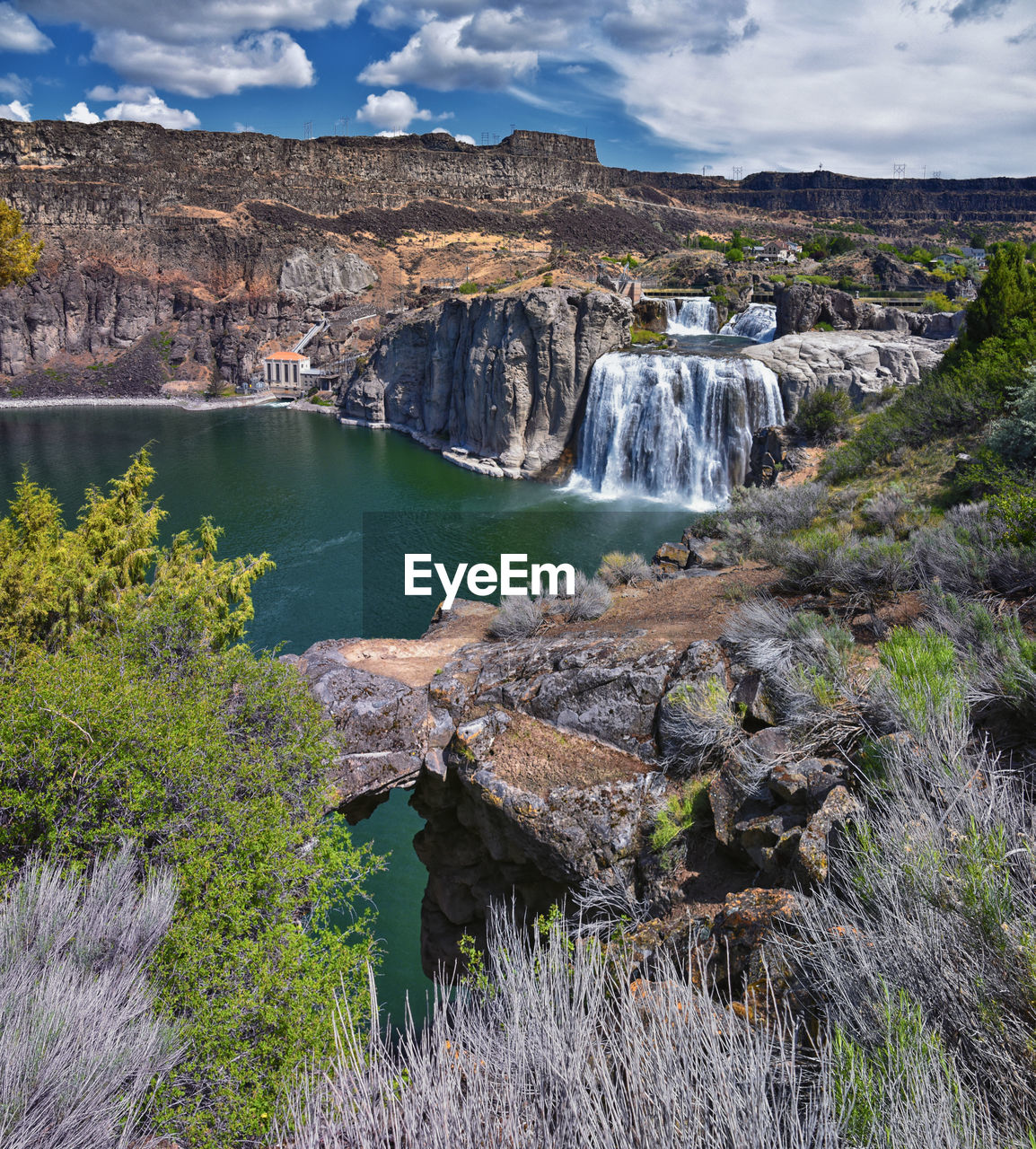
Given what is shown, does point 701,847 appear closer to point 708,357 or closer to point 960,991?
point 960,991

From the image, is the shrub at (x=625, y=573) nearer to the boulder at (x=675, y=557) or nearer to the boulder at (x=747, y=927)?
the boulder at (x=675, y=557)

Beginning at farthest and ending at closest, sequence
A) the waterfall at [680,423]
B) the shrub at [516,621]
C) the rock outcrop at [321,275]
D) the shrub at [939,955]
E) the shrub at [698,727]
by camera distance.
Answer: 1. the rock outcrop at [321,275]
2. the waterfall at [680,423]
3. the shrub at [516,621]
4. the shrub at [698,727]
5. the shrub at [939,955]

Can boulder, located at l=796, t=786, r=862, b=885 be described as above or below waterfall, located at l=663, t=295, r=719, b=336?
below

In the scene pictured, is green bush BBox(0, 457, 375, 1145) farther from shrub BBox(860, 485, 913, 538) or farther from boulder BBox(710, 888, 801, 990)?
shrub BBox(860, 485, 913, 538)

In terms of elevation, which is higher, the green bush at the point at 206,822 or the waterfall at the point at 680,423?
the waterfall at the point at 680,423

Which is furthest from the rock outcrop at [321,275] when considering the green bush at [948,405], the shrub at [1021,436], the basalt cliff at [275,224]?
the shrub at [1021,436]

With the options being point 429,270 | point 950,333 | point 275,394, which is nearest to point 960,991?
point 950,333

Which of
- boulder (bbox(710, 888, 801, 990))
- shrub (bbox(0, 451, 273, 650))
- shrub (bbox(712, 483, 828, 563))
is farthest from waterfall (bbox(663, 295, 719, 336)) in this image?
boulder (bbox(710, 888, 801, 990))

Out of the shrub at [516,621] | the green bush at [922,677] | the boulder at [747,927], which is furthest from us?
the shrub at [516,621]
